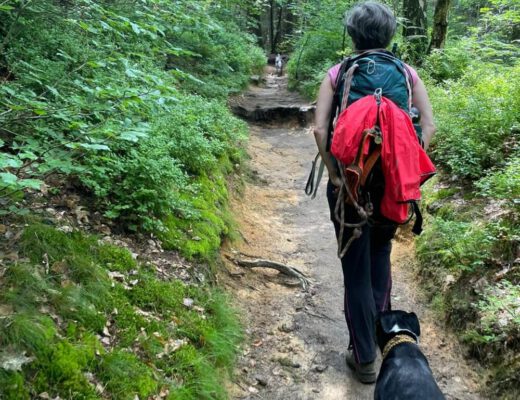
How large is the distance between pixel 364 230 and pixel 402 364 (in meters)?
1.00

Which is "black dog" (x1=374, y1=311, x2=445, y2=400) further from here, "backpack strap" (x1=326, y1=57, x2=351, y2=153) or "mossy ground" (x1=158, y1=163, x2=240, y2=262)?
"mossy ground" (x1=158, y1=163, x2=240, y2=262)

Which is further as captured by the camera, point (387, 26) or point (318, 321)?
point (318, 321)

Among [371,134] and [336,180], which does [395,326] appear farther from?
[371,134]

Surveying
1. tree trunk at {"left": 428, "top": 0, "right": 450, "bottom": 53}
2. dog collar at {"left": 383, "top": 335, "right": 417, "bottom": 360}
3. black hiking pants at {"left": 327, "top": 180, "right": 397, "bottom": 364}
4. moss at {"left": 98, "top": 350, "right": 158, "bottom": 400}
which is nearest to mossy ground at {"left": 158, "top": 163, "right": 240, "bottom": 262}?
moss at {"left": 98, "top": 350, "right": 158, "bottom": 400}

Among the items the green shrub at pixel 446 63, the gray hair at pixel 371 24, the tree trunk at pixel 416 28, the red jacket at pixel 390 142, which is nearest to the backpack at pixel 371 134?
the red jacket at pixel 390 142

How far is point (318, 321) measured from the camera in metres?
4.57

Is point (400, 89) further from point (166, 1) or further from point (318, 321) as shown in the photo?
point (166, 1)

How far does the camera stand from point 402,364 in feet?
8.57

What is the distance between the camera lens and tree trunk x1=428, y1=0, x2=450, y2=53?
10.2 meters

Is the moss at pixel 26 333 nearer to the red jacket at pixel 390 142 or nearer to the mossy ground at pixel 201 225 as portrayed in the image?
the mossy ground at pixel 201 225

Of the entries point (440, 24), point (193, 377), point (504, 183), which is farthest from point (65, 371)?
point (440, 24)

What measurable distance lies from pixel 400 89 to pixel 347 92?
0.37m

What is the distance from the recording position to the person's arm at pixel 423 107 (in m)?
3.16

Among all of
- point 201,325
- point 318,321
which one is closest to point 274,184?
point 318,321
